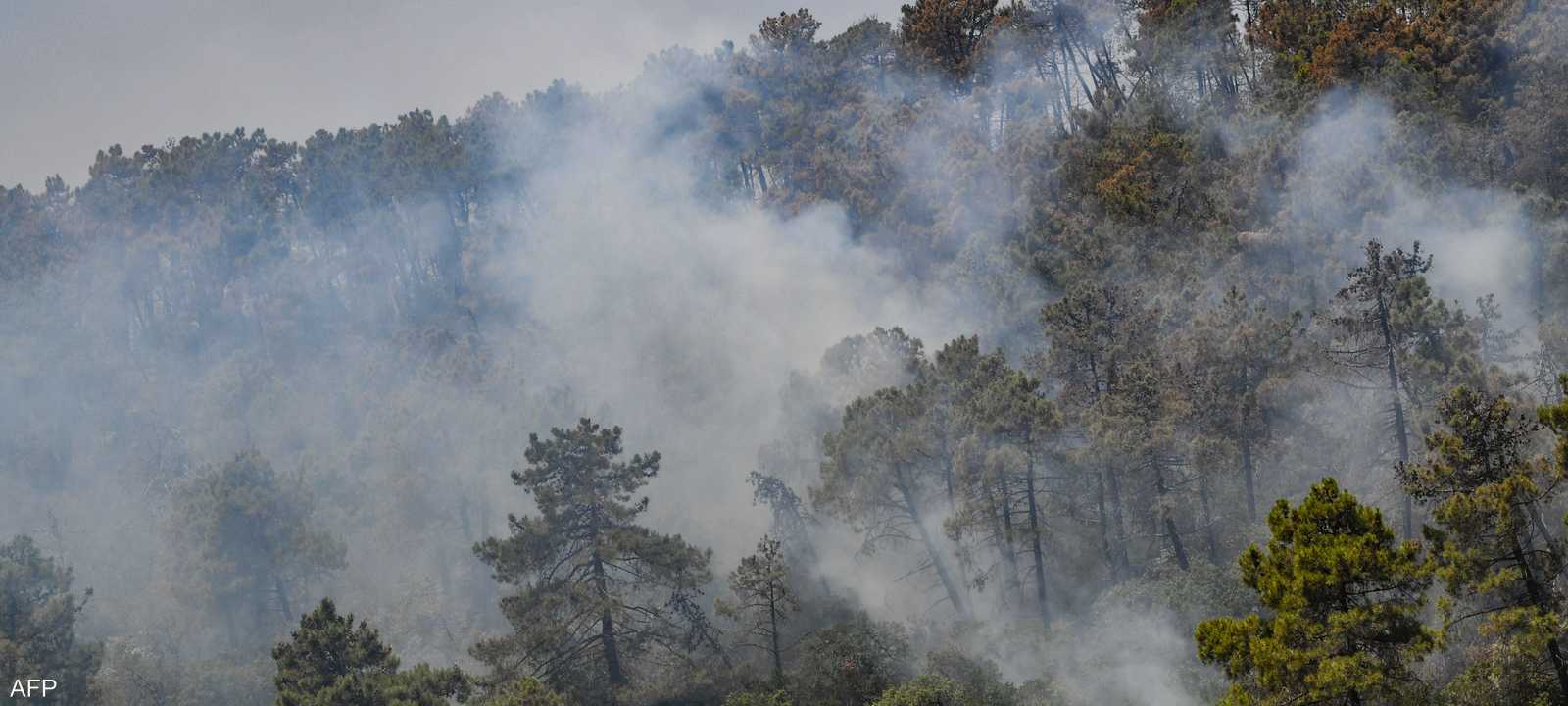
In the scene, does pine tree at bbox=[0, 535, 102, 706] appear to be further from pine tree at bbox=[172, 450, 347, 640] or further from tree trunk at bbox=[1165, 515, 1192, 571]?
tree trunk at bbox=[1165, 515, 1192, 571]

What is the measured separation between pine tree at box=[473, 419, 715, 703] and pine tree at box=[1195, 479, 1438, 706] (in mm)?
22812

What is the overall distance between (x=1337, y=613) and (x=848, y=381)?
31096 millimetres

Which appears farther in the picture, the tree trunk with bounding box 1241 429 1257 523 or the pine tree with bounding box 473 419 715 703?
the pine tree with bounding box 473 419 715 703

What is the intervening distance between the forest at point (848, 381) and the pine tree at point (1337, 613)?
0.08m

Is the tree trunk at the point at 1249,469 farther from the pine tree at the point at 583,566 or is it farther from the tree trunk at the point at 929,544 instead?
the pine tree at the point at 583,566

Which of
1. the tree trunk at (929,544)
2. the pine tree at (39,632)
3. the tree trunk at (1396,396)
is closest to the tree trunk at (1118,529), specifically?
the tree trunk at (929,544)

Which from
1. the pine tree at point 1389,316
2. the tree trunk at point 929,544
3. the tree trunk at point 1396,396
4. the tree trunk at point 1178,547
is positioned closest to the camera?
the pine tree at point 1389,316

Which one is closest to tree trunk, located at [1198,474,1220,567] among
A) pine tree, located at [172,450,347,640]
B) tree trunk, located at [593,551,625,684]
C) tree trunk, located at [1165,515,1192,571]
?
tree trunk, located at [1165,515,1192,571]

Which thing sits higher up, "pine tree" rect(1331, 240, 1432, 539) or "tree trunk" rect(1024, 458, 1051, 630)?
"pine tree" rect(1331, 240, 1432, 539)

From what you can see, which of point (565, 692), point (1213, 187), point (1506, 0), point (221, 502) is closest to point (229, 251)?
point (221, 502)

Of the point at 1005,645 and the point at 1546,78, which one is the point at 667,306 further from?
the point at 1546,78

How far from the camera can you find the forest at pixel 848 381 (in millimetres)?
31703

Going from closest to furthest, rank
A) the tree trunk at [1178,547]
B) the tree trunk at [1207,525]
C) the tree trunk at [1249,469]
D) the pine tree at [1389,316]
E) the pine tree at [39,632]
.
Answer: the pine tree at [1389,316]
the tree trunk at [1178,547]
the tree trunk at [1249,469]
the tree trunk at [1207,525]
the pine tree at [39,632]

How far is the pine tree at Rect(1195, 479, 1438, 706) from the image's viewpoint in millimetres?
18672
